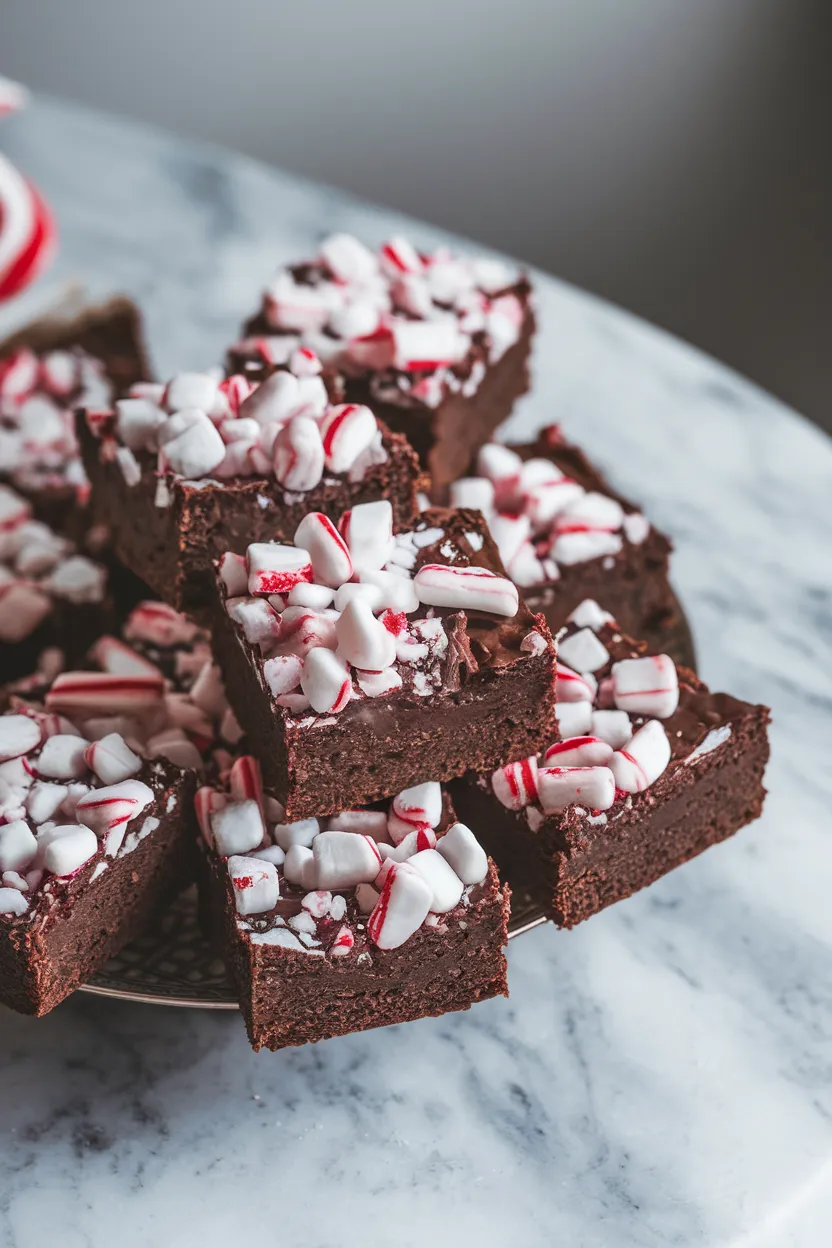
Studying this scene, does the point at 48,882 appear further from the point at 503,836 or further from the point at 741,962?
the point at 741,962

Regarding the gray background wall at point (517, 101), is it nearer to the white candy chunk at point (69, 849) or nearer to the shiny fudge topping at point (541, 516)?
the shiny fudge topping at point (541, 516)

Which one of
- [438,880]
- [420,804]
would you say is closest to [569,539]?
[420,804]

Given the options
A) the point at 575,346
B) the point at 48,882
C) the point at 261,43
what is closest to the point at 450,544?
the point at 48,882

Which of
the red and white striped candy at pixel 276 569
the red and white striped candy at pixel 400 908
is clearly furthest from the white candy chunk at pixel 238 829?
the red and white striped candy at pixel 276 569

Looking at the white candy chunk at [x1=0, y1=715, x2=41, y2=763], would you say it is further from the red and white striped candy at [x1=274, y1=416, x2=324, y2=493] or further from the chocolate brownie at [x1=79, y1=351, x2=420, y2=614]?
the red and white striped candy at [x1=274, y1=416, x2=324, y2=493]

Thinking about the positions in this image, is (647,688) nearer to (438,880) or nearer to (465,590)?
(465,590)
